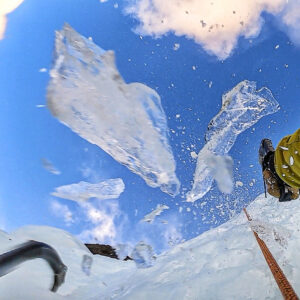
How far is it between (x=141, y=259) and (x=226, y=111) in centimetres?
321

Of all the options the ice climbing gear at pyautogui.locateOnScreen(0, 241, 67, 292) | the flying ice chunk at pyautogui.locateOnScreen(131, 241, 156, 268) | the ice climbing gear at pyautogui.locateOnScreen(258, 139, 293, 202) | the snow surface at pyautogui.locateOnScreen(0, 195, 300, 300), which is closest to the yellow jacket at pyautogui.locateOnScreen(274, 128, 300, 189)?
the ice climbing gear at pyautogui.locateOnScreen(258, 139, 293, 202)

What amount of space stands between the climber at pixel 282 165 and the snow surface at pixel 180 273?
0.82 metres

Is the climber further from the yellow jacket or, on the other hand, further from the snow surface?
the snow surface

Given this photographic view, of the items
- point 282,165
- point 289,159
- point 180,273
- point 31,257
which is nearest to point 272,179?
point 282,165

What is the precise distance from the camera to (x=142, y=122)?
4.43 m

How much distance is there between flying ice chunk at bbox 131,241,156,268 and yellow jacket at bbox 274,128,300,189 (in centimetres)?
283

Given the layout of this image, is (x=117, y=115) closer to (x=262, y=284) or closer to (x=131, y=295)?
(x=131, y=295)

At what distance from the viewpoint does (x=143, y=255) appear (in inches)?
215

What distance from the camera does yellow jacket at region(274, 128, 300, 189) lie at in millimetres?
2750

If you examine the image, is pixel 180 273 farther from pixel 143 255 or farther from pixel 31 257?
pixel 31 257

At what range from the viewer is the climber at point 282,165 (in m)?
2.79

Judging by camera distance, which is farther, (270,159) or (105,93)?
(105,93)

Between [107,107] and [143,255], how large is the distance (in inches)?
108

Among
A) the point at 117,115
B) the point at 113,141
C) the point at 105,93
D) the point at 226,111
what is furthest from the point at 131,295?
the point at 226,111
